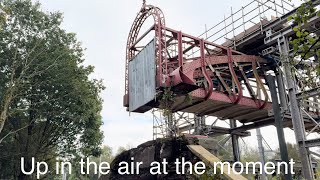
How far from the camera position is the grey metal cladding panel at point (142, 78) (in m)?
11.6

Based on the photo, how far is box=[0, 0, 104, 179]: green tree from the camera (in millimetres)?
19469

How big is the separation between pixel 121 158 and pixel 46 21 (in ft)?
49.2

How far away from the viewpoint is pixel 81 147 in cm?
2105

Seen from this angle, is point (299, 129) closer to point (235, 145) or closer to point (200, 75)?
point (200, 75)

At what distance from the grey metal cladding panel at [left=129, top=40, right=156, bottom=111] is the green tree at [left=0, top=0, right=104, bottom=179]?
834cm

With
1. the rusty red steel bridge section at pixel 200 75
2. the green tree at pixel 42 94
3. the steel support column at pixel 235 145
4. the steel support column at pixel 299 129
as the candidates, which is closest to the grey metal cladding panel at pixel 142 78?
the rusty red steel bridge section at pixel 200 75

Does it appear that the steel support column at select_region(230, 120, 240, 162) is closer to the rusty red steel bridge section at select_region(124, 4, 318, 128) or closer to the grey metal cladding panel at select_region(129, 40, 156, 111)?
the rusty red steel bridge section at select_region(124, 4, 318, 128)

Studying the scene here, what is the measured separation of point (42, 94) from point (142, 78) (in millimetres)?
10562

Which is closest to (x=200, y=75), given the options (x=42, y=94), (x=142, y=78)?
(x=142, y=78)

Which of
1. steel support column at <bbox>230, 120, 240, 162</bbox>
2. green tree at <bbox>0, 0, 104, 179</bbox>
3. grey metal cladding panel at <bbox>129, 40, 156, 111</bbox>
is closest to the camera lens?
grey metal cladding panel at <bbox>129, 40, 156, 111</bbox>

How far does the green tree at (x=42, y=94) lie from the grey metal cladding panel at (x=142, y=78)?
8.34 meters

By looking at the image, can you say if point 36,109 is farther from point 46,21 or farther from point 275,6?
point 275,6

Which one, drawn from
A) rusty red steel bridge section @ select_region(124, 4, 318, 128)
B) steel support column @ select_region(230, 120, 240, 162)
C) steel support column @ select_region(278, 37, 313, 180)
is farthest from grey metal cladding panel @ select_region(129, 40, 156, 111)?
steel support column @ select_region(230, 120, 240, 162)

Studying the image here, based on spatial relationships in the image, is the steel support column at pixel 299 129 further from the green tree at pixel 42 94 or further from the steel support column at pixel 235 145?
the green tree at pixel 42 94
